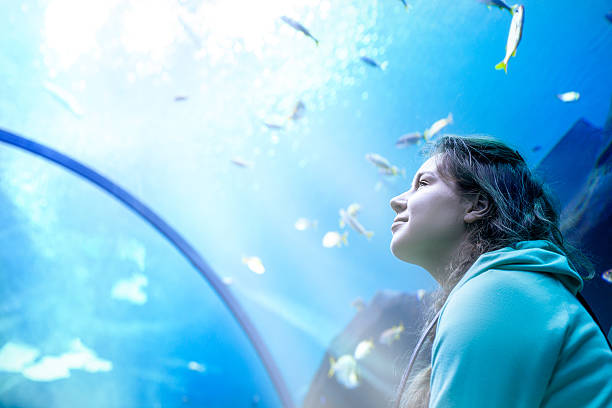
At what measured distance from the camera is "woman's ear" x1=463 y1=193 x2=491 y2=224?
1062mm

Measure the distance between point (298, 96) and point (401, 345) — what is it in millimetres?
4984

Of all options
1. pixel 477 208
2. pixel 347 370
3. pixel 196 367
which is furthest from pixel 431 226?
pixel 196 367

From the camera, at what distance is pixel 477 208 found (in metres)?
1.10

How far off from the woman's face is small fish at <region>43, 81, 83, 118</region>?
5995 millimetres

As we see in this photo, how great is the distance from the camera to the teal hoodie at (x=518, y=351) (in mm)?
596

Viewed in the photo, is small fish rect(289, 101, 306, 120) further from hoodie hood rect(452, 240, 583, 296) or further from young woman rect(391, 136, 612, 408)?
hoodie hood rect(452, 240, 583, 296)

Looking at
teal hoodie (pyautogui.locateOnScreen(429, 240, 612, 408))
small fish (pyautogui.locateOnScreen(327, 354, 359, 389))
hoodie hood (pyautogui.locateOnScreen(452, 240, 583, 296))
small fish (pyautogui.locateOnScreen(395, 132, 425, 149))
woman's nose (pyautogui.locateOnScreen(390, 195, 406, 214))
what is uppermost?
hoodie hood (pyautogui.locateOnScreen(452, 240, 583, 296))

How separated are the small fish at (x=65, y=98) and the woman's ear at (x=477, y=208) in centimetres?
616

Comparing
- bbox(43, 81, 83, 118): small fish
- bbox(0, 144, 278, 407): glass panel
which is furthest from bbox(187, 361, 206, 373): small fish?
bbox(43, 81, 83, 118): small fish

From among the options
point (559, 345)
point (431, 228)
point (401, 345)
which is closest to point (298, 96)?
point (401, 345)

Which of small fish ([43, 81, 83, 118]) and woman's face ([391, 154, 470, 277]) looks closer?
woman's face ([391, 154, 470, 277])

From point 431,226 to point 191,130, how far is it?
6964 mm

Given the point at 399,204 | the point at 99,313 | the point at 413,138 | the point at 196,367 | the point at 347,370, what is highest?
the point at 399,204

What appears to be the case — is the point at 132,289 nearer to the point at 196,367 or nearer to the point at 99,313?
the point at 99,313
